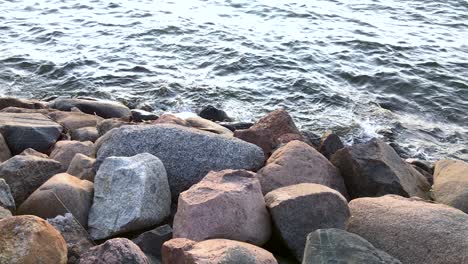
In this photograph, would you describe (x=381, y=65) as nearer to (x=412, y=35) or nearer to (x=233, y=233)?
(x=412, y=35)

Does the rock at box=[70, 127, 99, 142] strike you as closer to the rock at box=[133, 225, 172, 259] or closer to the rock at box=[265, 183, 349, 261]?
the rock at box=[133, 225, 172, 259]

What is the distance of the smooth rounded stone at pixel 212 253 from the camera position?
4.60m

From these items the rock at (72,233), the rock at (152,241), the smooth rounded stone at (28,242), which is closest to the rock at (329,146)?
the rock at (152,241)

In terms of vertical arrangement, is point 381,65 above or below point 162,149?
below

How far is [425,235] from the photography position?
536cm

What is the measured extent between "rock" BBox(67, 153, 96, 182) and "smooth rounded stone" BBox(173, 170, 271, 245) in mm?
1380

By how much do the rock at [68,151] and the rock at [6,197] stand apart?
147cm

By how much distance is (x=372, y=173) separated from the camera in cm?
686

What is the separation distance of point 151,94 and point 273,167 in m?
5.53

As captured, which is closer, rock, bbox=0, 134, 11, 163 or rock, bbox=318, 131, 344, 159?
rock, bbox=0, 134, 11, 163

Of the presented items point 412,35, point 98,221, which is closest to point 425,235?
point 98,221

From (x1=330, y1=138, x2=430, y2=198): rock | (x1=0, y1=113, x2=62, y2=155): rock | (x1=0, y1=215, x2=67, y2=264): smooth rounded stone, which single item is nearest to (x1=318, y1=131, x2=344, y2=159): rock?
(x1=330, y1=138, x2=430, y2=198): rock

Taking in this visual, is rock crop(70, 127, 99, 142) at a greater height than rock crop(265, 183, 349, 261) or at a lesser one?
lesser

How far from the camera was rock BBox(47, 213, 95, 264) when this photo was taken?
5.10m
